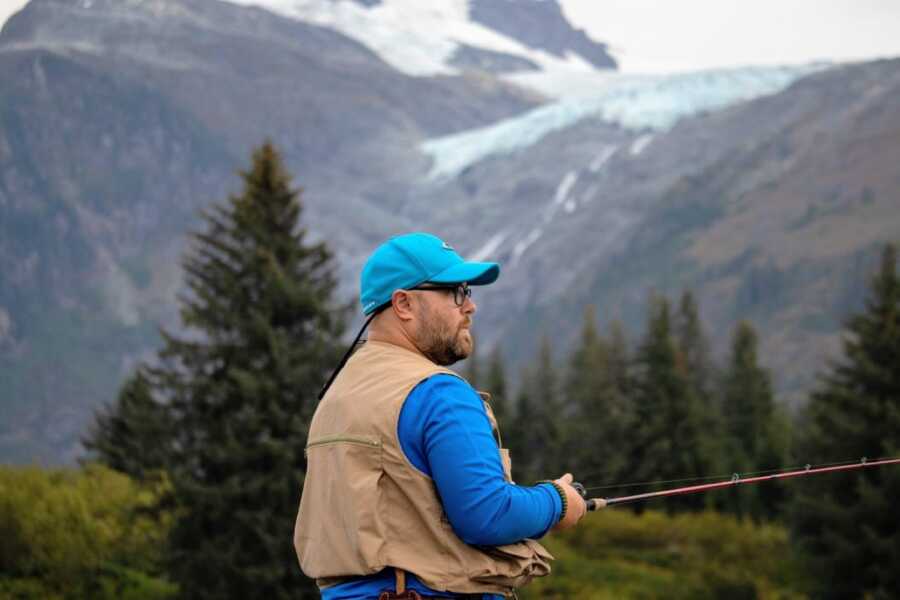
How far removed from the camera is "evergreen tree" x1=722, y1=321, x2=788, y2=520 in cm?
3859

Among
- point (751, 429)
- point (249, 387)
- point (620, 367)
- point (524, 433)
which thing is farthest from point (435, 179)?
point (249, 387)

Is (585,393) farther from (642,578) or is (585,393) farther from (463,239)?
(463,239)

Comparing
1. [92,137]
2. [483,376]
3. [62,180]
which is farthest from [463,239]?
[483,376]

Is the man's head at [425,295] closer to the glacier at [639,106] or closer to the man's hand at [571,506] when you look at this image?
the man's hand at [571,506]

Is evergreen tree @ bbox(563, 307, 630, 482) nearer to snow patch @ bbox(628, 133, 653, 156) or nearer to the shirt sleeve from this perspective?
the shirt sleeve

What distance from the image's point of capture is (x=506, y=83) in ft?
644

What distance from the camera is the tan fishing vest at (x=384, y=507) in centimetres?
334

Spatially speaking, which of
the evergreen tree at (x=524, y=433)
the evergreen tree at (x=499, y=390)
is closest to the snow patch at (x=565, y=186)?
the evergreen tree at (x=499, y=390)

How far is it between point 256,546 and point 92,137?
367ft

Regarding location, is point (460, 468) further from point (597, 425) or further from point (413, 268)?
point (597, 425)

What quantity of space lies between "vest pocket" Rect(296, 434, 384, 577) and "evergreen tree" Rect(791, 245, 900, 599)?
18761mm

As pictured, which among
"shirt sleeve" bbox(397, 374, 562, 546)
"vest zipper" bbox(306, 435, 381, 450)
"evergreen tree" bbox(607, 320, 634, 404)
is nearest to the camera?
"shirt sleeve" bbox(397, 374, 562, 546)

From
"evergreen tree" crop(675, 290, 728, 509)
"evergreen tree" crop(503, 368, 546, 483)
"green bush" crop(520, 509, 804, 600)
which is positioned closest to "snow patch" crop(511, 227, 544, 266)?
"evergreen tree" crop(675, 290, 728, 509)

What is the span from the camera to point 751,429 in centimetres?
4653
